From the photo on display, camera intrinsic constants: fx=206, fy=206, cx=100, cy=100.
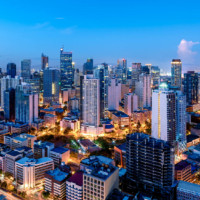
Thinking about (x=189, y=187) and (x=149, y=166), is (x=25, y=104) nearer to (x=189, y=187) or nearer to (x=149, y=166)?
(x=149, y=166)

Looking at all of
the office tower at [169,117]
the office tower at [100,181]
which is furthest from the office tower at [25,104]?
the office tower at [100,181]

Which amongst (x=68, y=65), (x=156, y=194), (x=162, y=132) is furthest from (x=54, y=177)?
(x=68, y=65)

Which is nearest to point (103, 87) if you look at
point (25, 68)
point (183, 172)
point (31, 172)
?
point (183, 172)

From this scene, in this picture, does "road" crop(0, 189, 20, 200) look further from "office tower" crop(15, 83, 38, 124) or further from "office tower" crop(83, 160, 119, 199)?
"office tower" crop(15, 83, 38, 124)

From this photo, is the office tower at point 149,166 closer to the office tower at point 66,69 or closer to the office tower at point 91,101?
the office tower at point 91,101

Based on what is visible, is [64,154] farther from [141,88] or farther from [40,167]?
[141,88]

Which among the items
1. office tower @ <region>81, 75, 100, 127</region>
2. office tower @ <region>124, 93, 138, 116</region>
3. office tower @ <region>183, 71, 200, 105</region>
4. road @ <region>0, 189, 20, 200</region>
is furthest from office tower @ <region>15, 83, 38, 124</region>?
office tower @ <region>183, 71, 200, 105</region>

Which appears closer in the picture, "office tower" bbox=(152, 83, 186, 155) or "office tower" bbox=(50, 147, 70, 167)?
"office tower" bbox=(50, 147, 70, 167)
